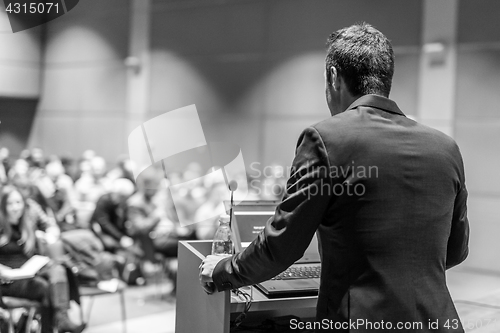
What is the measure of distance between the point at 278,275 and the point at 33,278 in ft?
6.79

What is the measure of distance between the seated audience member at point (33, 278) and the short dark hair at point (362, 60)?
8.48 ft

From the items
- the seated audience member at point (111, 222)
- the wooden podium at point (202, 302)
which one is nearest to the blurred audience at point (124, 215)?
the seated audience member at point (111, 222)

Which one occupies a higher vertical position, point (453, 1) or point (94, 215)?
point (453, 1)

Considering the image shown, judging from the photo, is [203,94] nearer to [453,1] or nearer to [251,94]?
[251,94]

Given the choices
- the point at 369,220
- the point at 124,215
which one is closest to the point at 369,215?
the point at 369,220

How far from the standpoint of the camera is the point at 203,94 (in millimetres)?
8992

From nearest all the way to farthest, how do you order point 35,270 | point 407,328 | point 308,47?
point 407,328, point 35,270, point 308,47

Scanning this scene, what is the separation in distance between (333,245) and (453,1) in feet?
19.6

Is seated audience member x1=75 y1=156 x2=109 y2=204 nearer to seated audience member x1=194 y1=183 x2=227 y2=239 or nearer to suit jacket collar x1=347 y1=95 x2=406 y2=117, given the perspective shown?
seated audience member x1=194 y1=183 x2=227 y2=239

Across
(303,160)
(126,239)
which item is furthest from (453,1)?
(303,160)

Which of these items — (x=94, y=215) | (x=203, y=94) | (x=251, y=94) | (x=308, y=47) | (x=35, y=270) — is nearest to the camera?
(x=35, y=270)

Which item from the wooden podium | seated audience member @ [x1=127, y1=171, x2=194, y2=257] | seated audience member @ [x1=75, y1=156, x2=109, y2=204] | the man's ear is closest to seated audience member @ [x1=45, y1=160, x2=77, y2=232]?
seated audience member @ [x1=75, y1=156, x2=109, y2=204]

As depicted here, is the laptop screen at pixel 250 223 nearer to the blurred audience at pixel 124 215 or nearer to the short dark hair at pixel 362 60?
the short dark hair at pixel 362 60

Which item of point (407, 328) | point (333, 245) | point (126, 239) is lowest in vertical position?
point (126, 239)
